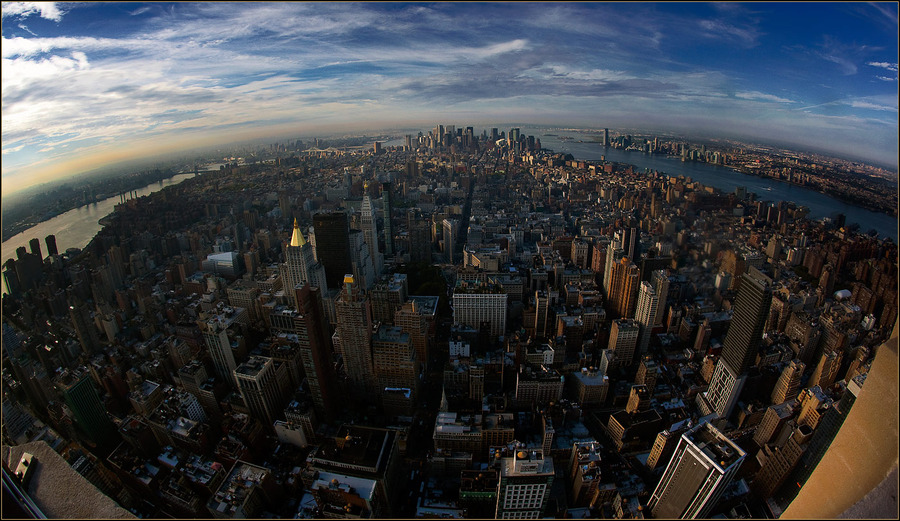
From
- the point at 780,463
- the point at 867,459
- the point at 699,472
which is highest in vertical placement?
the point at 867,459

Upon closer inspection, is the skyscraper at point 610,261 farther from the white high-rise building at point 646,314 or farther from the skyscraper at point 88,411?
the skyscraper at point 88,411

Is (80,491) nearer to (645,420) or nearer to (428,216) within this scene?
(645,420)

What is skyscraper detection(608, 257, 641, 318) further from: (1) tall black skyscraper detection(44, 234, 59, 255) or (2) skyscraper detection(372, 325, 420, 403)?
(1) tall black skyscraper detection(44, 234, 59, 255)

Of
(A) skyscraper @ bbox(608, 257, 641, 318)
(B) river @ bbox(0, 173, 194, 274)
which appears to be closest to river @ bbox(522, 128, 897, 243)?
(A) skyscraper @ bbox(608, 257, 641, 318)

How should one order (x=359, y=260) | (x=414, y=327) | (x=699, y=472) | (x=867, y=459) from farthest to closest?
(x=359, y=260), (x=414, y=327), (x=699, y=472), (x=867, y=459)

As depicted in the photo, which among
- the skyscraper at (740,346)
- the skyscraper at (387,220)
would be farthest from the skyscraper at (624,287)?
the skyscraper at (387,220)

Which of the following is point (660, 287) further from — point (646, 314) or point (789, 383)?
point (789, 383)

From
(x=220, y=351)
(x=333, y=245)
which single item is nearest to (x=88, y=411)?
(x=220, y=351)
